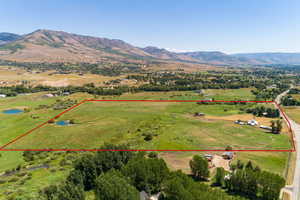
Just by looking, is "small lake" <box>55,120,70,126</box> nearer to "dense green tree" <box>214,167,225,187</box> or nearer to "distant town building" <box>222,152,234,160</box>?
"distant town building" <box>222,152,234,160</box>

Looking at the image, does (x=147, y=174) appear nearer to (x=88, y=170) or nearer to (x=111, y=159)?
(x=111, y=159)

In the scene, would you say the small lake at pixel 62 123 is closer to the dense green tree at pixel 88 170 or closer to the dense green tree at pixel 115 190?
the dense green tree at pixel 88 170

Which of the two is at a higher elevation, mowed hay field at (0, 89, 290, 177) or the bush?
mowed hay field at (0, 89, 290, 177)

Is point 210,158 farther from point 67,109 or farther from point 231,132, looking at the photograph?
point 67,109

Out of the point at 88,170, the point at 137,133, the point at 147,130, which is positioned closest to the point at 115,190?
the point at 88,170

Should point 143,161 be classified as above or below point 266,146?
above

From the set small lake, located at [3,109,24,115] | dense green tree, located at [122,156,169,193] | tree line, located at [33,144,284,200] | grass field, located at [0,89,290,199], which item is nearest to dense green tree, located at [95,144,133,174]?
tree line, located at [33,144,284,200]

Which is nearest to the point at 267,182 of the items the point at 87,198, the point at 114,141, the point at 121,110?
the point at 87,198

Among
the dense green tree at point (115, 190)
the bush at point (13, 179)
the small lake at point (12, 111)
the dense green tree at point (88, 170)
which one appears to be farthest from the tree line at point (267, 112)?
the small lake at point (12, 111)
